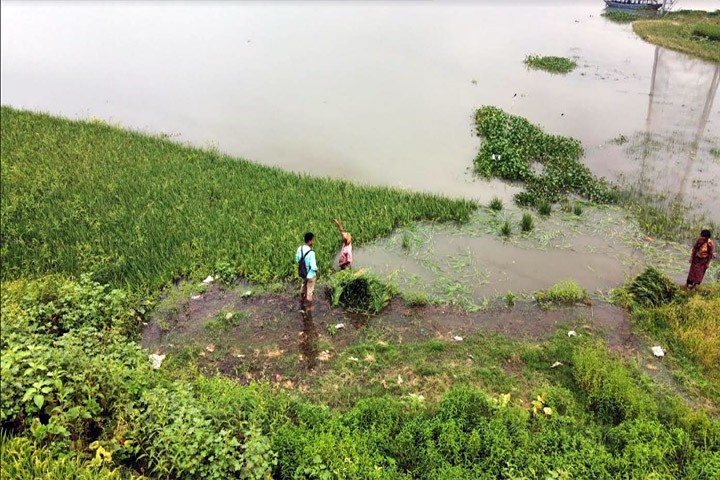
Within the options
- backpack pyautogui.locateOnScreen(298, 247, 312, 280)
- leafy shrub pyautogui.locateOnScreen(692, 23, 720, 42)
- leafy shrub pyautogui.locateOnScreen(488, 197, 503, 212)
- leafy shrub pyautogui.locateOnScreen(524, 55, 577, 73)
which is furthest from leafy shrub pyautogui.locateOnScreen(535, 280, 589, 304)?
leafy shrub pyautogui.locateOnScreen(692, 23, 720, 42)

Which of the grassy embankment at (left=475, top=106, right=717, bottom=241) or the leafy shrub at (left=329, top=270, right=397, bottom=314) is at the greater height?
the grassy embankment at (left=475, top=106, right=717, bottom=241)

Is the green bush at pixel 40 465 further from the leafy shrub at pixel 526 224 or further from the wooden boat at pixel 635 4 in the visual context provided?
the wooden boat at pixel 635 4

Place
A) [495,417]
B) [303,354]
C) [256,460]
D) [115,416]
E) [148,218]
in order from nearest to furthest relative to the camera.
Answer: [256,460], [115,416], [495,417], [303,354], [148,218]

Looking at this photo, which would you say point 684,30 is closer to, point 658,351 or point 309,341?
point 658,351

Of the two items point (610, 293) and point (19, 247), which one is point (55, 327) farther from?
point (610, 293)

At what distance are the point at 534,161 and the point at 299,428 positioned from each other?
1013 cm

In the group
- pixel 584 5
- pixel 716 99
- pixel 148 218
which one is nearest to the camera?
pixel 148 218

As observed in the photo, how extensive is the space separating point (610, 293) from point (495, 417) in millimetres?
3923

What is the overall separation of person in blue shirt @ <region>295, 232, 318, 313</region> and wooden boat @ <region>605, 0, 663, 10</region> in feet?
111

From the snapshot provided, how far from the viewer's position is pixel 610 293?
7.96 metres

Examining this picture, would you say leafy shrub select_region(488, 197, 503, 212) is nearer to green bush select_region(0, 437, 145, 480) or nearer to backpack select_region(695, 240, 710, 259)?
backpack select_region(695, 240, 710, 259)

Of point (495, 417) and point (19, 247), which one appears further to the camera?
point (19, 247)

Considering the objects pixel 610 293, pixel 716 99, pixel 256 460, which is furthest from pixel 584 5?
pixel 256 460

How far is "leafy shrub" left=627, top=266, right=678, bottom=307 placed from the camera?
7.50 m
